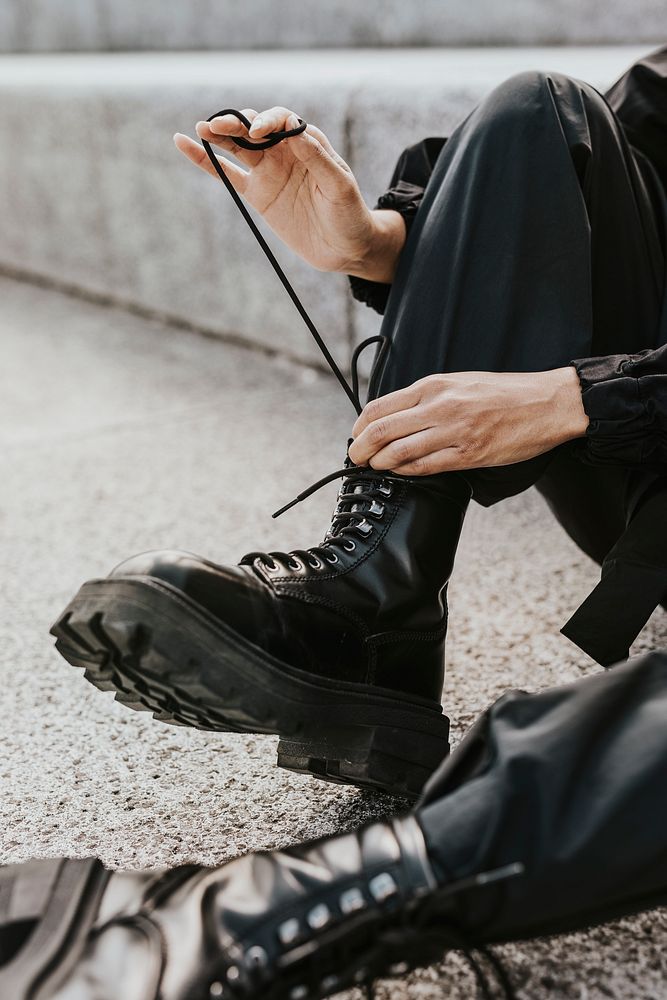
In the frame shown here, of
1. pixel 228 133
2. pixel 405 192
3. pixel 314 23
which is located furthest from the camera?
pixel 314 23

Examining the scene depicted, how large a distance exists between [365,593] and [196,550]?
0.64m

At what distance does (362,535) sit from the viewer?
849mm

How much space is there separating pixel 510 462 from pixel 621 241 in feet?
0.89

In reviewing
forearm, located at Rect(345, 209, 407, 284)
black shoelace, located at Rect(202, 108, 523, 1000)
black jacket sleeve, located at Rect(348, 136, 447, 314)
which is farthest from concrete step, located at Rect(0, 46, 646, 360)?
black shoelace, located at Rect(202, 108, 523, 1000)

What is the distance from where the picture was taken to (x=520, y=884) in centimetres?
58

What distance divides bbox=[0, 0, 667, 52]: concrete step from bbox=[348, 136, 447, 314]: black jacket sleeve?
126 cm

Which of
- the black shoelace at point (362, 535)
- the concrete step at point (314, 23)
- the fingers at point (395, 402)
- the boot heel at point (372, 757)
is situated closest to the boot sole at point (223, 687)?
the boot heel at point (372, 757)

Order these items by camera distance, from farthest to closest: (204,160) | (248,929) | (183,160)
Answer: (183,160) < (204,160) < (248,929)

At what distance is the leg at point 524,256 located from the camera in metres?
0.90

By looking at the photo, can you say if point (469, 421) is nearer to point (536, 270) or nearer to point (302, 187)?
point (536, 270)

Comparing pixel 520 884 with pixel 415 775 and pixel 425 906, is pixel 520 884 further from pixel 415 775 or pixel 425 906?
pixel 415 775

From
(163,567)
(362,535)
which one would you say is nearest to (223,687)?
(163,567)

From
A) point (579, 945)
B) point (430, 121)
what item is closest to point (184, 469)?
point (430, 121)

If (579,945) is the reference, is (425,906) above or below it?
above
